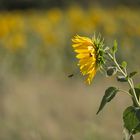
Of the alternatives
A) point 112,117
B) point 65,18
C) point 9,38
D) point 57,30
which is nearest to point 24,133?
point 112,117

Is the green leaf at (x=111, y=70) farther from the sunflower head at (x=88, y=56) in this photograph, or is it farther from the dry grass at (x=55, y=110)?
the dry grass at (x=55, y=110)

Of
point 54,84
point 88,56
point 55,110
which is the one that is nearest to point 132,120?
point 88,56

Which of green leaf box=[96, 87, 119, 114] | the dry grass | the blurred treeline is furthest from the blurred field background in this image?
the blurred treeline

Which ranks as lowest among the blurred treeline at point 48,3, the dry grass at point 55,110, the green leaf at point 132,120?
the dry grass at point 55,110

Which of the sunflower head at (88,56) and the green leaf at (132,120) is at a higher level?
the sunflower head at (88,56)

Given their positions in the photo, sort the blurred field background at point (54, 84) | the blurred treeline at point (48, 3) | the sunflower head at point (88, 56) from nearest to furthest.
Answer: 1. the sunflower head at point (88, 56)
2. the blurred field background at point (54, 84)
3. the blurred treeline at point (48, 3)

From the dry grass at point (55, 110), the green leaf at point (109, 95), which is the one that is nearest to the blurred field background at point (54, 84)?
the dry grass at point (55, 110)

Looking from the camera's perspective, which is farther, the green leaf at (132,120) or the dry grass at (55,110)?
the dry grass at (55,110)

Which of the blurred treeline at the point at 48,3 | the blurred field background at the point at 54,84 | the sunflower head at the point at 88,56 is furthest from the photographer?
the blurred treeline at the point at 48,3

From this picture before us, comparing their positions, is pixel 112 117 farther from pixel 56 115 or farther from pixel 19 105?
pixel 19 105
